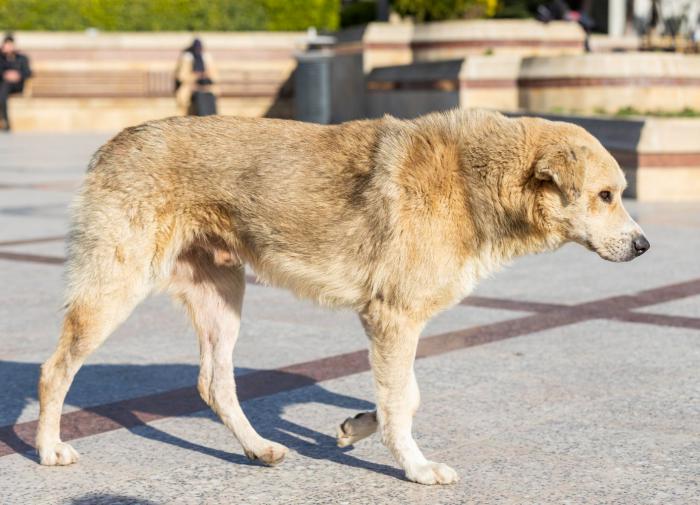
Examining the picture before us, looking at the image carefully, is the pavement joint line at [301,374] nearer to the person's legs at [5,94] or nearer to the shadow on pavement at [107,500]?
the shadow on pavement at [107,500]

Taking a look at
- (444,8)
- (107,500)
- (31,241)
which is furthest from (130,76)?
(107,500)

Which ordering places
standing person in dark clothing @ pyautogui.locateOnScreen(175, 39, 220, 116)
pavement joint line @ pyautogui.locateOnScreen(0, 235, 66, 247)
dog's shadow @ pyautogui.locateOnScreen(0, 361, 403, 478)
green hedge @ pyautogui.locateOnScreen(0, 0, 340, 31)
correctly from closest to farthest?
dog's shadow @ pyautogui.locateOnScreen(0, 361, 403, 478) → pavement joint line @ pyautogui.locateOnScreen(0, 235, 66, 247) → standing person in dark clothing @ pyautogui.locateOnScreen(175, 39, 220, 116) → green hedge @ pyautogui.locateOnScreen(0, 0, 340, 31)

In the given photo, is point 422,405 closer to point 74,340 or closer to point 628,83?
point 74,340

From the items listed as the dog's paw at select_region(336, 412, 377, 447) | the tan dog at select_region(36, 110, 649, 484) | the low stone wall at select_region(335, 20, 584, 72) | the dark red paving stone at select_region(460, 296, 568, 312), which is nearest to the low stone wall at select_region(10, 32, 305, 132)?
the low stone wall at select_region(335, 20, 584, 72)

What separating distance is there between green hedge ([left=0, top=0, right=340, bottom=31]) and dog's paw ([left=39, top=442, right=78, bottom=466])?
3027cm

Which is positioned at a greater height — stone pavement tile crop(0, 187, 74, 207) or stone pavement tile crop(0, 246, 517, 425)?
stone pavement tile crop(0, 246, 517, 425)

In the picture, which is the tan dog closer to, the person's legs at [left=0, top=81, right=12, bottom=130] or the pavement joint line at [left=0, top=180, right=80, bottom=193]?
the pavement joint line at [left=0, top=180, right=80, bottom=193]

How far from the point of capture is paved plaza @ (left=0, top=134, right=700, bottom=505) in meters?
4.89

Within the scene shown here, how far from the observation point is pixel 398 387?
4965mm

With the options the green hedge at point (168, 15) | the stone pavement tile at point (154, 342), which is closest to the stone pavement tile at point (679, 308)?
the stone pavement tile at point (154, 342)

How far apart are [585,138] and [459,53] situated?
1977 cm

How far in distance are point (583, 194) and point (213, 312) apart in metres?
Answer: 1.77

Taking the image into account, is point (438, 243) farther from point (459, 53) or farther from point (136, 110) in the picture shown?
point (136, 110)

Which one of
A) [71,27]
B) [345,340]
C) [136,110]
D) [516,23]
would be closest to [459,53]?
[516,23]
